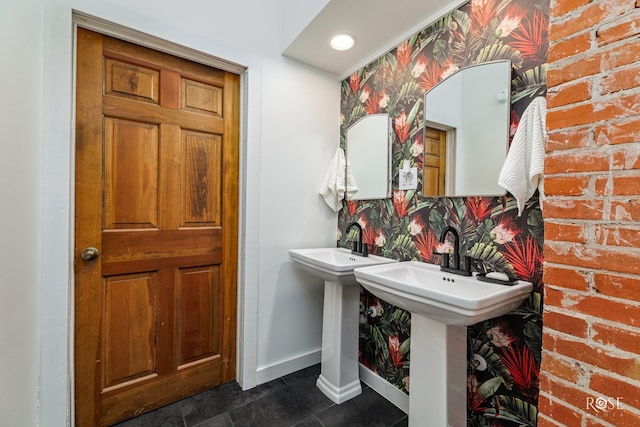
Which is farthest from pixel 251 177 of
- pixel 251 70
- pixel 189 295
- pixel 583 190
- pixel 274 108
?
pixel 583 190

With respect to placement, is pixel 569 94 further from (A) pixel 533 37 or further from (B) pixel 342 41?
(B) pixel 342 41

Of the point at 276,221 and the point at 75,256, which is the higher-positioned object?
the point at 276,221

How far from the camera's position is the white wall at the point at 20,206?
3.35 ft

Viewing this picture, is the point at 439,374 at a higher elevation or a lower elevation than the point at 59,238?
lower

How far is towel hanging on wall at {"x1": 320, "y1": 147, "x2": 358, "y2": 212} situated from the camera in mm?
2078

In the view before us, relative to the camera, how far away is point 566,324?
811 mm

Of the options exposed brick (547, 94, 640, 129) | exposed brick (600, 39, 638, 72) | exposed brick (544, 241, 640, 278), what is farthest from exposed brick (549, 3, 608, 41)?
exposed brick (544, 241, 640, 278)

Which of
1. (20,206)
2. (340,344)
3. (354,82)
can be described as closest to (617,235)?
(340,344)

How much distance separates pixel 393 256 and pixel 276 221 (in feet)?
2.71

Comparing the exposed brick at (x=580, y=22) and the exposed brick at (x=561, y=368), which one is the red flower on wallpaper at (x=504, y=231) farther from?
the exposed brick at (x=580, y=22)

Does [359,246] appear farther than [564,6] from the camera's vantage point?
Yes

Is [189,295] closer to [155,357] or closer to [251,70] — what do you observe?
[155,357]

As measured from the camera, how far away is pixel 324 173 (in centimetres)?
212

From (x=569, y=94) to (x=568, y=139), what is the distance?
0.14 meters
